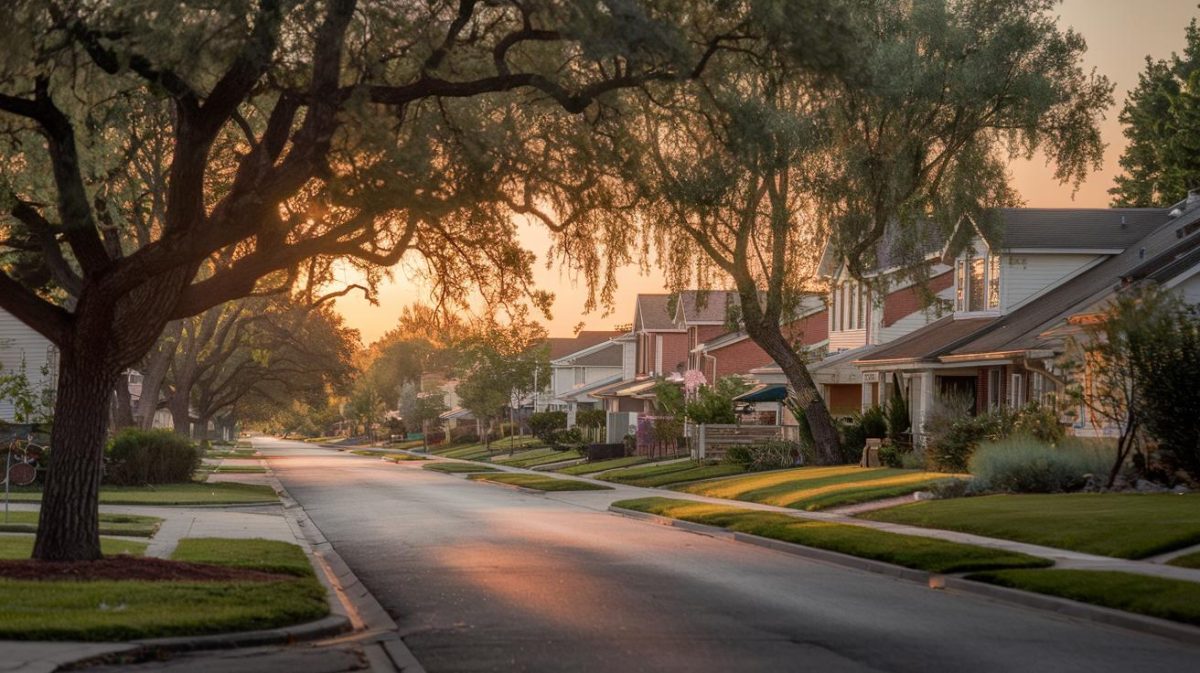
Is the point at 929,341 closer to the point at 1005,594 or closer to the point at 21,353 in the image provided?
the point at 1005,594

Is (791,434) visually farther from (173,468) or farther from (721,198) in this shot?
(721,198)

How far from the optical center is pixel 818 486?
35750 mm

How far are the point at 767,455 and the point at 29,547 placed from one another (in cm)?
2999

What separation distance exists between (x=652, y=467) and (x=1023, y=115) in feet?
68.3

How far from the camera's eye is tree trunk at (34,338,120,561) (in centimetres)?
1599

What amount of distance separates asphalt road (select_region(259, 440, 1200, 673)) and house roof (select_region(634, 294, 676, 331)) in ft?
191

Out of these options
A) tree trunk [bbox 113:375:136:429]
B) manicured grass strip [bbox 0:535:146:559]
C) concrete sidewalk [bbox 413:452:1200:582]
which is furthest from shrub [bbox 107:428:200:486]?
manicured grass strip [bbox 0:535:146:559]

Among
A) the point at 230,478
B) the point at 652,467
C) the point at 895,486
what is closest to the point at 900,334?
the point at 652,467

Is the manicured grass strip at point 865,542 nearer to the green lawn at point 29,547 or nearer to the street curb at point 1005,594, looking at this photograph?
the street curb at point 1005,594

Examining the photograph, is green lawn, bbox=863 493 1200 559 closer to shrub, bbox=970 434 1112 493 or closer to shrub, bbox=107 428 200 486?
shrub, bbox=970 434 1112 493

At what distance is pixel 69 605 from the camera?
42.8 feet

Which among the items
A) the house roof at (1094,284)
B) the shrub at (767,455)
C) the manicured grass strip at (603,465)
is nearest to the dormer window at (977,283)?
the house roof at (1094,284)

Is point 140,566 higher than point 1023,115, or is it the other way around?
point 1023,115

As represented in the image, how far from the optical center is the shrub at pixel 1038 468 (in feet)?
96.1
